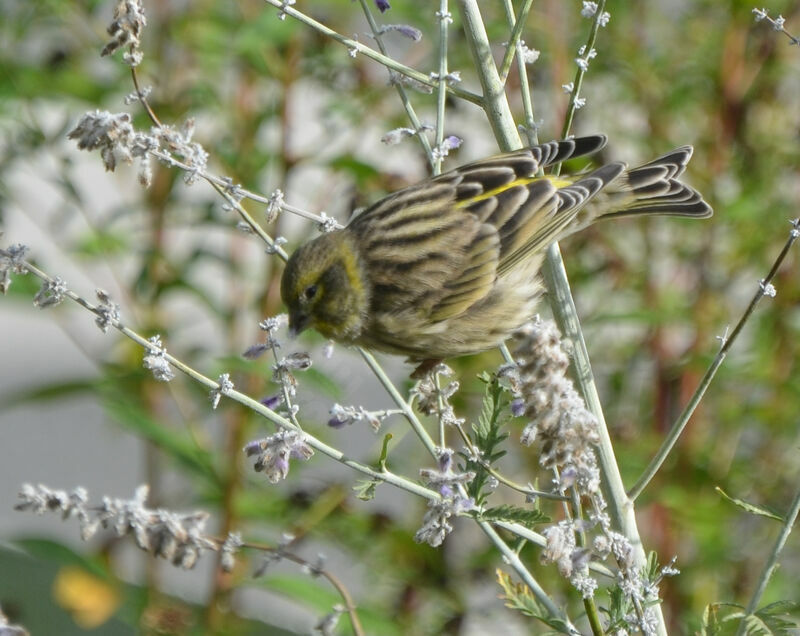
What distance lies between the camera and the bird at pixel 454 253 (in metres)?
2.83

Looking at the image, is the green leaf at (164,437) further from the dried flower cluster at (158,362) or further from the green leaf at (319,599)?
the dried flower cluster at (158,362)

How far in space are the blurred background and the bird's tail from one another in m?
0.30

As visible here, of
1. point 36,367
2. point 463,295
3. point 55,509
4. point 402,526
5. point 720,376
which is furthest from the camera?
point 36,367

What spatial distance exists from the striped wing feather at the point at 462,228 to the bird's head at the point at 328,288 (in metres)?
0.05

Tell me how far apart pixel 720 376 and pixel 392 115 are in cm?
123

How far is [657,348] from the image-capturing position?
3693mm

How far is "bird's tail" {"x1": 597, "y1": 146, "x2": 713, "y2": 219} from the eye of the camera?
279cm

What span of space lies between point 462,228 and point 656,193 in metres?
0.46

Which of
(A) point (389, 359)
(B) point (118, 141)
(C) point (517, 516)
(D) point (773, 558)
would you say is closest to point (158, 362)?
(B) point (118, 141)

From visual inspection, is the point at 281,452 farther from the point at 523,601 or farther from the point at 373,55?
the point at 373,55

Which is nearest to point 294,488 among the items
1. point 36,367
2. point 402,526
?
point 402,526

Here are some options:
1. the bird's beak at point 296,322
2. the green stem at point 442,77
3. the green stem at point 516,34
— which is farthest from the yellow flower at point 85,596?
the green stem at point 516,34

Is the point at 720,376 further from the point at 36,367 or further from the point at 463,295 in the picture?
the point at 36,367

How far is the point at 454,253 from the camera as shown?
9.74 feet
